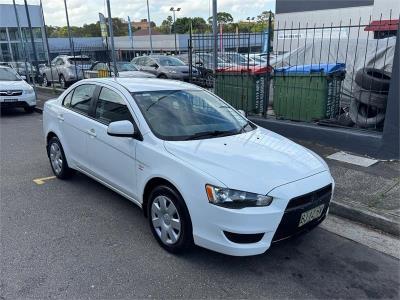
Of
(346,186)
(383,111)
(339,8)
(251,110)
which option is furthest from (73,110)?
(339,8)

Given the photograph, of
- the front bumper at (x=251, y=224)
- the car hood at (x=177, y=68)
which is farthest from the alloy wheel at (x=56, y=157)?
the car hood at (x=177, y=68)

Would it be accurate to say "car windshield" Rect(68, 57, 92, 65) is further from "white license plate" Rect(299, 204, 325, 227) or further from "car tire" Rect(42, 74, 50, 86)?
"white license plate" Rect(299, 204, 325, 227)

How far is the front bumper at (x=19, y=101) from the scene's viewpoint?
38.2 feet

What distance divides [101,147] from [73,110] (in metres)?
1.03

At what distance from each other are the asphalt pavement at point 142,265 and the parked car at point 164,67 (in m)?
13.1

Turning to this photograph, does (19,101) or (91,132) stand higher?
(91,132)

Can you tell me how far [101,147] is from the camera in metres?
4.36

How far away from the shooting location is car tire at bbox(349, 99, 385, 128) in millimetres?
6324

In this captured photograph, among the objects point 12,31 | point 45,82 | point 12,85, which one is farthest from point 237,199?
point 12,31

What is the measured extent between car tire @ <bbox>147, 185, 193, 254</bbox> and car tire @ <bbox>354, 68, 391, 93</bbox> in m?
4.44

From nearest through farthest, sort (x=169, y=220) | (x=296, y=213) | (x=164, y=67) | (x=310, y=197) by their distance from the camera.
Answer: (x=296, y=213)
(x=310, y=197)
(x=169, y=220)
(x=164, y=67)

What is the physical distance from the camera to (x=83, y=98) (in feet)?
16.3

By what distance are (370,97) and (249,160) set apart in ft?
12.9

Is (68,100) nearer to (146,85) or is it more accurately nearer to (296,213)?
(146,85)
